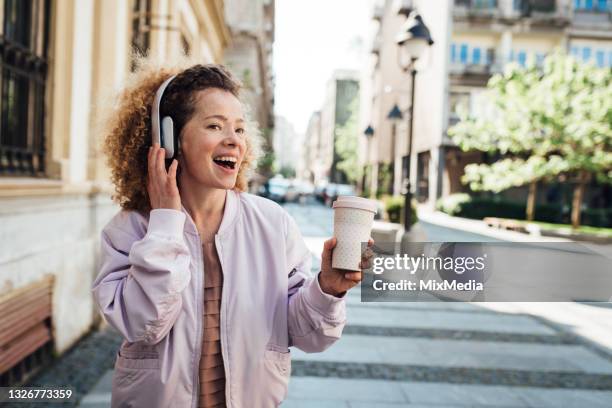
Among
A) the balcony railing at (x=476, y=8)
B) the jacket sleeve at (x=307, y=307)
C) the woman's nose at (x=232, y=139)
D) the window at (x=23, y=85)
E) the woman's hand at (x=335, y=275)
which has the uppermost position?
the balcony railing at (x=476, y=8)

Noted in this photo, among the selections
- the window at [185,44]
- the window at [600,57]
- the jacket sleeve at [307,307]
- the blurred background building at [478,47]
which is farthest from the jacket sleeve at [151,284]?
the window at [600,57]

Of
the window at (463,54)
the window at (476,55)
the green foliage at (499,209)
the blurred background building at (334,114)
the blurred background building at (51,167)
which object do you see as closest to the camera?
the blurred background building at (51,167)

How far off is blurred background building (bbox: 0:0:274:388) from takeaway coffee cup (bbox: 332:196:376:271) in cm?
241

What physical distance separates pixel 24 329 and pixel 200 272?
10.7ft

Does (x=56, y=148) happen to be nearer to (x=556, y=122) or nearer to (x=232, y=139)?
A: (x=232, y=139)

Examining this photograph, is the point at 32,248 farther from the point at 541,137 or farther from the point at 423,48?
the point at 541,137

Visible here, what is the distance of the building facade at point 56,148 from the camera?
434 cm

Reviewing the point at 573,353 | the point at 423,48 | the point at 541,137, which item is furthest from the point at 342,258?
the point at 541,137

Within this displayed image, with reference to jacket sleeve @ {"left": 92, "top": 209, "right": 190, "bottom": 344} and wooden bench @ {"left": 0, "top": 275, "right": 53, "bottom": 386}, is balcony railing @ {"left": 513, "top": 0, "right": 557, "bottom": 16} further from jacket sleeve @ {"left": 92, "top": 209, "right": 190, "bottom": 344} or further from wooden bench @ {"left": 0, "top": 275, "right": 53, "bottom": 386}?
jacket sleeve @ {"left": 92, "top": 209, "right": 190, "bottom": 344}

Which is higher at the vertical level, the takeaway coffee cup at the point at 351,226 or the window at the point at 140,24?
the window at the point at 140,24

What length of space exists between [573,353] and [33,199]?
5.38 metres

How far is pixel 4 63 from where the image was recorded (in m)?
4.39

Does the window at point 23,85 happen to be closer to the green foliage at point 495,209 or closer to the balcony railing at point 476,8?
the green foliage at point 495,209

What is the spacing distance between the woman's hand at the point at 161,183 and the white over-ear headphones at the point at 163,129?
0.05 meters
